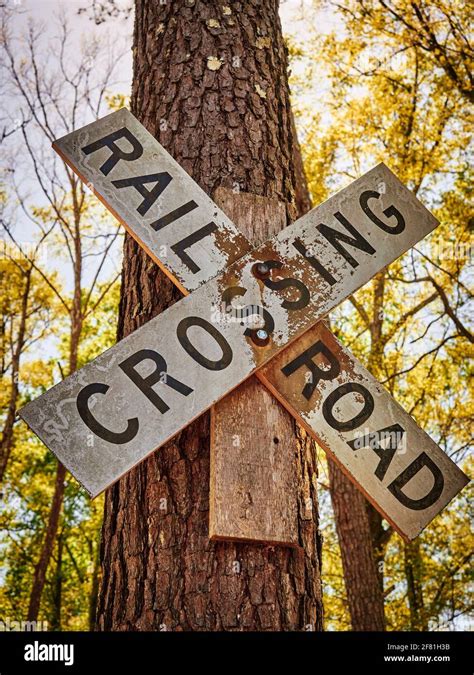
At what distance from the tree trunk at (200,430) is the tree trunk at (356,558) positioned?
17.5ft

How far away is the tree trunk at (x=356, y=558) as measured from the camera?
7141 millimetres

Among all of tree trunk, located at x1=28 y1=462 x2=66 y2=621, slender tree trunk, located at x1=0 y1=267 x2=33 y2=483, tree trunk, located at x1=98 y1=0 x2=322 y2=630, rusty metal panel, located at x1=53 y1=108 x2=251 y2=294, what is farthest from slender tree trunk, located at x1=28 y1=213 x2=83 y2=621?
rusty metal panel, located at x1=53 y1=108 x2=251 y2=294

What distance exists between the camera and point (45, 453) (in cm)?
1619

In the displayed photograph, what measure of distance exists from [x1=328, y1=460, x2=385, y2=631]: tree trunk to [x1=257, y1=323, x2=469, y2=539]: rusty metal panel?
17.5 feet

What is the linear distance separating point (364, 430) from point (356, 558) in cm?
614

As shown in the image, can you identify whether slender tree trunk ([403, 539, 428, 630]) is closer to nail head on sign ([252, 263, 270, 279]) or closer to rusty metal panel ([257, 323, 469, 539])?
rusty metal panel ([257, 323, 469, 539])

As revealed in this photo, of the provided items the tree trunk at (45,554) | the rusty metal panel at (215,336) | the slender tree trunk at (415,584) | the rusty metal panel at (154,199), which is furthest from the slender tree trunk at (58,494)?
the rusty metal panel at (215,336)

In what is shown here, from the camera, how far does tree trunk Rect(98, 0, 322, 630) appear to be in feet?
5.30

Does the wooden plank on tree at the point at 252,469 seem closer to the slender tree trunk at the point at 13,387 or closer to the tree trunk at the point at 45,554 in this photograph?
the tree trunk at the point at 45,554

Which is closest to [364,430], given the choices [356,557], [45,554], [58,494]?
[356,557]

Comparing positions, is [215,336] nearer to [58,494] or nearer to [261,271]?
[261,271]
